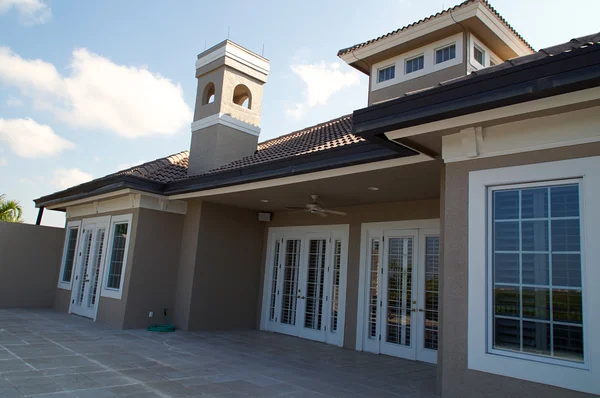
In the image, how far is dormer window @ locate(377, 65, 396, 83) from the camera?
31.8ft

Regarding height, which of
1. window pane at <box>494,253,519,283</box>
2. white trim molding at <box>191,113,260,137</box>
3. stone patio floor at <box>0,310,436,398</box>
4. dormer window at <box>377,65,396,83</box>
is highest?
dormer window at <box>377,65,396,83</box>

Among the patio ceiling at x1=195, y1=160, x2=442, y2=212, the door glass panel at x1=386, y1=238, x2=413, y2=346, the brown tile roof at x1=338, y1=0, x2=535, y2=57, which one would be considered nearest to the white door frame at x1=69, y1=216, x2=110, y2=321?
the patio ceiling at x1=195, y1=160, x2=442, y2=212

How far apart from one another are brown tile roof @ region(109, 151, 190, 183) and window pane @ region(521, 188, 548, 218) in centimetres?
728

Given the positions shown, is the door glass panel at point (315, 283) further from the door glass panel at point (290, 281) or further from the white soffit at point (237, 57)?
the white soffit at point (237, 57)

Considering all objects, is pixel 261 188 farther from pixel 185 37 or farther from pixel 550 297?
pixel 550 297

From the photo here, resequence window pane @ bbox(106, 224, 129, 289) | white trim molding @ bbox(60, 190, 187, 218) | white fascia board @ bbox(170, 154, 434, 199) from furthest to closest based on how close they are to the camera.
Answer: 1. window pane @ bbox(106, 224, 129, 289)
2. white trim molding @ bbox(60, 190, 187, 218)
3. white fascia board @ bbox(170, 154, 434, 199)

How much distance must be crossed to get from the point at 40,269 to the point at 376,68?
1052cm

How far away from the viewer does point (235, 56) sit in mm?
10836

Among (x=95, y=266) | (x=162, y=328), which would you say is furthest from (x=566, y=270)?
(x=95, y=266)

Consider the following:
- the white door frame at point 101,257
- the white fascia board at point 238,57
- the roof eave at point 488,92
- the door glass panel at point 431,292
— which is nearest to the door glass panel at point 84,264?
the white door frame at point 101,257

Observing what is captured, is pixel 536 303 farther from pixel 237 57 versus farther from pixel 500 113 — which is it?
pixel 237 57

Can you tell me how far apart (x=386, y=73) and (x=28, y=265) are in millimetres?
10760

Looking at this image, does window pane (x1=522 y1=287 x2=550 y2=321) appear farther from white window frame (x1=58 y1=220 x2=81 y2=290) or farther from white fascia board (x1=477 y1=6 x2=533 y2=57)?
white window frame (x1=58 y1=220 x2=81 y2=290)

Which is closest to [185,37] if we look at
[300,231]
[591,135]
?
[300,231]
